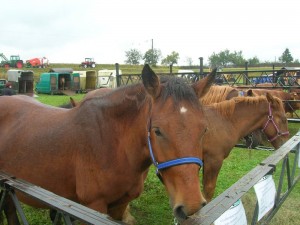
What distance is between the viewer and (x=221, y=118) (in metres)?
4.56

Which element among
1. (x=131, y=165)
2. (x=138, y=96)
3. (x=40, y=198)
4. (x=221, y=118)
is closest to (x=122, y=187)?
(x=131, y=165)

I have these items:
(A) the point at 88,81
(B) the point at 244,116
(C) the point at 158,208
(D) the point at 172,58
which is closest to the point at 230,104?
(B) the point at 244,116

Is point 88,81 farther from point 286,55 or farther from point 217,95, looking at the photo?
point 286,55

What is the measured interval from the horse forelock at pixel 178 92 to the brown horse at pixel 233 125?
7.45 feet

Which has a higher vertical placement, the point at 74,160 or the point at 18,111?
the point at 18,111

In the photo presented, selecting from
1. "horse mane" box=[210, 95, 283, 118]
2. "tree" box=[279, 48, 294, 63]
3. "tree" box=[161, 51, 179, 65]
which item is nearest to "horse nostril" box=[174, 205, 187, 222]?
"horse mane" box=[210, 95, 283, 118]

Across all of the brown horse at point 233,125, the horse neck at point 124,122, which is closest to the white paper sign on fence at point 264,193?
the horse neck at point 124,122

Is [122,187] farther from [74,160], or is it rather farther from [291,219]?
[291,219]

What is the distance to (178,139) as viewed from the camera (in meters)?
1.86

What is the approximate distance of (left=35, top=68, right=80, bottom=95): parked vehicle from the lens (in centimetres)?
2825

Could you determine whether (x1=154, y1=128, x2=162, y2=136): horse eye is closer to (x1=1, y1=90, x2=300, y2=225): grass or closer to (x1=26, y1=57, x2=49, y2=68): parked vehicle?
(x1=1, y1=90, x2=300, y2=225): grass

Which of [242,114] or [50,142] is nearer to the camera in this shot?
[50,142]

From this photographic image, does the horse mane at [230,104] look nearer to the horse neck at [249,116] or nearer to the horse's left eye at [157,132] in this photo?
the horse neck at [249,116]

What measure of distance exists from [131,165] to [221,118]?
241 centimetres
